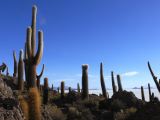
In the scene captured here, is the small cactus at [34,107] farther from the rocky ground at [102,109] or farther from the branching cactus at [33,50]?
the branching cactus at [33,50]

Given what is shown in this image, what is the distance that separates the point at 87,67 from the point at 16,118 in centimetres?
1939

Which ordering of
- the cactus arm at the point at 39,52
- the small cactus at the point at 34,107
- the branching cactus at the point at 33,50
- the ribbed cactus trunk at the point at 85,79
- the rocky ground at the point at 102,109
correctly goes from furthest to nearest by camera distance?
the ribbed cactus trunk at the point at 85,79 → the branching cactus at the point at 33,50 → the cactus arm at the point at 39,52 → the rocky ground at the point at 102,109 → the small cactus at the point at 34,107

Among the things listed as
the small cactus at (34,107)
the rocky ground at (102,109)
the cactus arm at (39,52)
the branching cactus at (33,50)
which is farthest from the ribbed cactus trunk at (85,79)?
the small cactus at (34,107)

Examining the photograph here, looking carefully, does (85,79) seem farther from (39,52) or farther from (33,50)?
(39,52)

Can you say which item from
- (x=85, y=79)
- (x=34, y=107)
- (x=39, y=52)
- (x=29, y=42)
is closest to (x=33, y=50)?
(x=29, y=42)

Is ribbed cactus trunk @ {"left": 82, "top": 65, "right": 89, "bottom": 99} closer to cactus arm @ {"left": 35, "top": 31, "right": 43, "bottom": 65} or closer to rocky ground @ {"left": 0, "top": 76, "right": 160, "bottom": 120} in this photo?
rocky ground @ {"left": 0, "top": 76, "right": 160, "bottom": 120}

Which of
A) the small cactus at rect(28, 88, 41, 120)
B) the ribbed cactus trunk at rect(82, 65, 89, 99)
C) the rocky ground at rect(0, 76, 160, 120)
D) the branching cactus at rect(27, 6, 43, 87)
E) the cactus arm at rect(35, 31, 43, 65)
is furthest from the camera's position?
the ribbed cactus trunk at rect(82, 65, 89, 99)

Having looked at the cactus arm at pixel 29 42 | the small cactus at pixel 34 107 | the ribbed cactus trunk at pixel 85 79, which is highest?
the cactus arm at pixel 29 42

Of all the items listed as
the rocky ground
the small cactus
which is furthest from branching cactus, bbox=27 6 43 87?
the small cactus

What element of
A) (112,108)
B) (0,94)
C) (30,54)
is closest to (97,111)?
(112,108)

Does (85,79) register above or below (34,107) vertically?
above

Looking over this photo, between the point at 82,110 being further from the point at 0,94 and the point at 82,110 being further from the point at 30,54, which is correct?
the point at 0,94

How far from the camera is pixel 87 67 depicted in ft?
87.7

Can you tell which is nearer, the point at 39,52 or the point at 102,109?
the point at 39,52
